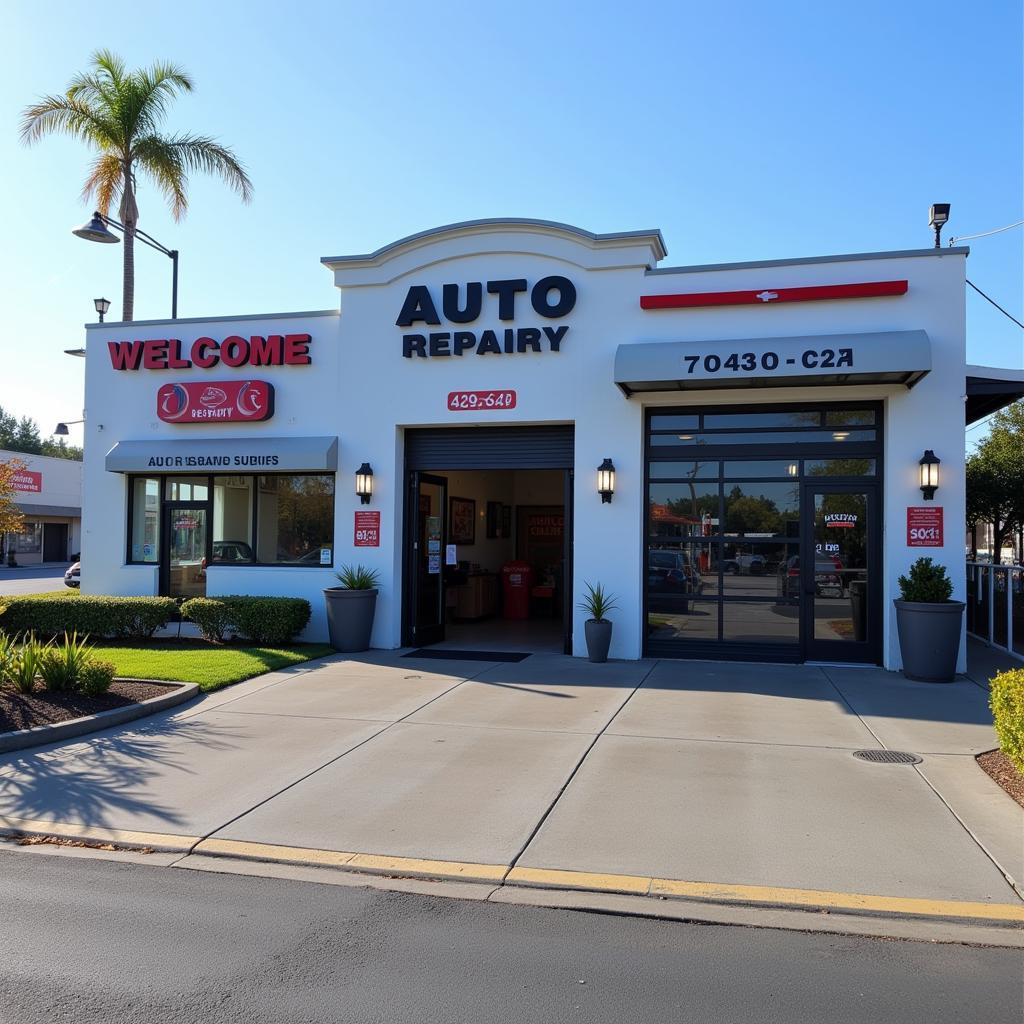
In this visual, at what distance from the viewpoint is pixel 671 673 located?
11.5 meters

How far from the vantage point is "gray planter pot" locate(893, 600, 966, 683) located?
35.1 feet

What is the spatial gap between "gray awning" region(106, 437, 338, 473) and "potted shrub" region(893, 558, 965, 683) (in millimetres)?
8560

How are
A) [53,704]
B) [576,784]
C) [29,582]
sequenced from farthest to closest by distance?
[29,582] < [53,704] < [576,784]

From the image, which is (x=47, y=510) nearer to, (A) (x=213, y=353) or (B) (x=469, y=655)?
(A) (x=213, y=353)

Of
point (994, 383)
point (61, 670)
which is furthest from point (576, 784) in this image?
point (994, 383)

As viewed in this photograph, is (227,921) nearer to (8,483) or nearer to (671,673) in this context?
(671,673)

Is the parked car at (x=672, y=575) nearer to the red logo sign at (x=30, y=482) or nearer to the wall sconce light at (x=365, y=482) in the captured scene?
the wall sconce light at (x=365, y=482)

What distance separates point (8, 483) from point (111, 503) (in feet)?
9.66

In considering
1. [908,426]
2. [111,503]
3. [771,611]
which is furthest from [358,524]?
[908,426]

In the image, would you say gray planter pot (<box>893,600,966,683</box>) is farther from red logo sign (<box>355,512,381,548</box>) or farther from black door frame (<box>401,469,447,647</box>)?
red logo sign (<box>355,512,381,548</box>)

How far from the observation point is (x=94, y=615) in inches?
548

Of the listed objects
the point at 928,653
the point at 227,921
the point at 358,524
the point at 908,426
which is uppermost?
the point at 908,426

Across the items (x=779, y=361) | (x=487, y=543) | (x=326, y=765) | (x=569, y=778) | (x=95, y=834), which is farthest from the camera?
(x=487, y=543)

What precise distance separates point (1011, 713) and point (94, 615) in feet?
41.7
